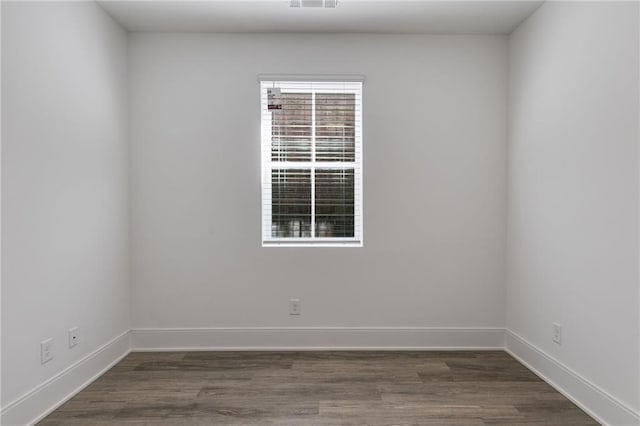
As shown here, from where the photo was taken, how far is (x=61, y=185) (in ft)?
8.00

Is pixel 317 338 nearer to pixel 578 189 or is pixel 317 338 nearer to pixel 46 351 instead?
pixel 46 351

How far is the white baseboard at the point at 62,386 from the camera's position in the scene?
6.84 feet

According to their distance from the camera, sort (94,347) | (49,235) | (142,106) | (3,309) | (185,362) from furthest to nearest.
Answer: (142,106) → (185,362) → (94,347) → (49,235) → (3,309)

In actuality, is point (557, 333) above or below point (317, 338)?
above

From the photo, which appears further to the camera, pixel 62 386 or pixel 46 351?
pixel 62 386

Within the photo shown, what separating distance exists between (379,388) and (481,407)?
636 millimetres

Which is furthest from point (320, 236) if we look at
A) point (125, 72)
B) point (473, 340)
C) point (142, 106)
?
point (125, 72)

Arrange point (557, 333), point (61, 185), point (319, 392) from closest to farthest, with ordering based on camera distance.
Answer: point (61, 185) → point (319, 392) → point (557, 333)

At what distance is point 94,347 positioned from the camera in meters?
2.80

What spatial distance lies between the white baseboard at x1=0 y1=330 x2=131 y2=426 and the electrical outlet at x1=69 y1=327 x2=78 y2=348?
5.4 inches

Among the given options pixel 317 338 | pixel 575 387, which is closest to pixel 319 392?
pixel 317 338

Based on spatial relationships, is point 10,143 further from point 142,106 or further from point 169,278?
point 169,278

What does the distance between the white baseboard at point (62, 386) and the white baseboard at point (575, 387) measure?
324 cm

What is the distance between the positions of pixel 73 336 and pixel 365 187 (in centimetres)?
242
